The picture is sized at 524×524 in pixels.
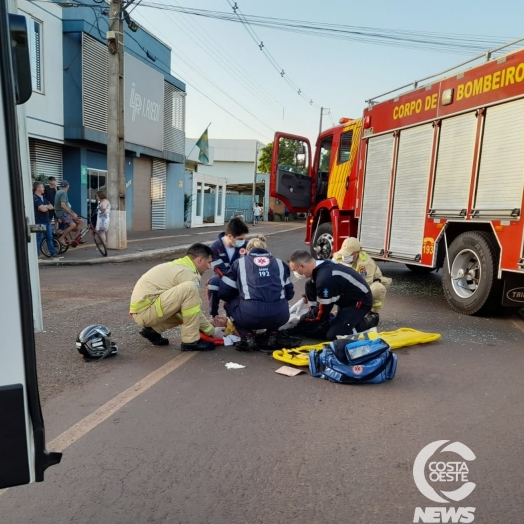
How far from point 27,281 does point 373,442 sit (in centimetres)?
242

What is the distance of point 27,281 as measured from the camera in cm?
162

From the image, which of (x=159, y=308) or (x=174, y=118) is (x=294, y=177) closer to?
(x=159, y=308)

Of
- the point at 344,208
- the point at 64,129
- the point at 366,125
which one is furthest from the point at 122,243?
the point at 366,125

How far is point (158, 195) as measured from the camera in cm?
2252

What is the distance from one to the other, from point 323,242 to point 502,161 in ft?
15.7

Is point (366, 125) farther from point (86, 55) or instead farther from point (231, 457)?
point (86, 55)

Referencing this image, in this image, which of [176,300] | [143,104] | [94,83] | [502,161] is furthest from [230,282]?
[143,104]

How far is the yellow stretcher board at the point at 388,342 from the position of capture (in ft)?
15.1

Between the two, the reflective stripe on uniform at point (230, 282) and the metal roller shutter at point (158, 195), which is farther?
the metal roller shutter at point (158, 195)

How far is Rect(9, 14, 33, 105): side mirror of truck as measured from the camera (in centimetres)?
160

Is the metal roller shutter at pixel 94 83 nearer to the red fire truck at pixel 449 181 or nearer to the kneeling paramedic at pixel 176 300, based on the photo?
the red fire truck at pixel 449 181

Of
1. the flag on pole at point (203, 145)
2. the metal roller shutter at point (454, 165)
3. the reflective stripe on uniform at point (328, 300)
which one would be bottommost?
the reflective stripe on uniform at point (328, 300)

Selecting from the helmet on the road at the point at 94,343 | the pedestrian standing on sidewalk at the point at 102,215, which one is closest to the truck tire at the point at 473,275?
the helmet on the road at the point at 94,343

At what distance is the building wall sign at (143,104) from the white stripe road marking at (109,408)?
15.7 meters
